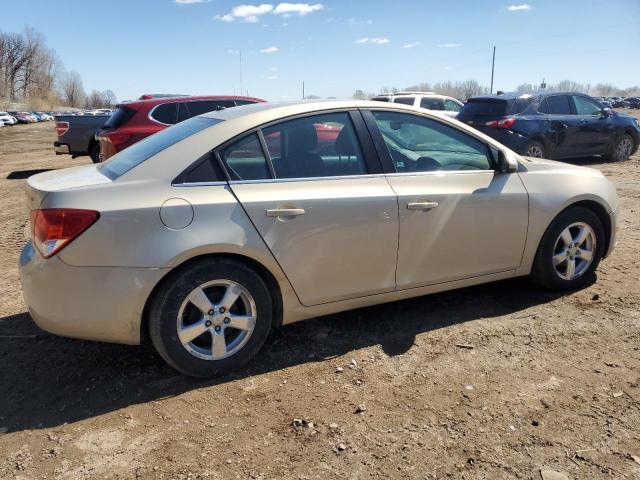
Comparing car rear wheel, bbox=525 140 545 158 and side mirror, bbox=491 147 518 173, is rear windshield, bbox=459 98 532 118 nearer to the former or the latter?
car rear wheel, bbox=525 140 545 158

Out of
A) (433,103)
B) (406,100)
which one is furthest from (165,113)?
(433,103)

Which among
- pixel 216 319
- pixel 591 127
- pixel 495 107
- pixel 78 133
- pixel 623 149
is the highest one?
pixel 495 107

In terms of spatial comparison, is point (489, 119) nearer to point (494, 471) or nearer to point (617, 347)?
point (617, 347)

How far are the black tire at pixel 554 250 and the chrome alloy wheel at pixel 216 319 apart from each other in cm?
235

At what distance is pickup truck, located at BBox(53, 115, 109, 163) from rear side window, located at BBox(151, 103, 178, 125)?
16.7 ft

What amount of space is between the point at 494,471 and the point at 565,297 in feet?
7.57

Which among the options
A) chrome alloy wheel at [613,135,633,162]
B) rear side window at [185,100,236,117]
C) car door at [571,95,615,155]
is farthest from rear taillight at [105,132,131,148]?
chrome alloy wheel at [613,135,633,162]

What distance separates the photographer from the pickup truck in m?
13.5

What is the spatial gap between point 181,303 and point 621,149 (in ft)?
41.4

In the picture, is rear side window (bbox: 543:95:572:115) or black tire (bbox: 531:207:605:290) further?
rear side window (bbox: 543:95:572:115)

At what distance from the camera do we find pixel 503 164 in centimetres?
383

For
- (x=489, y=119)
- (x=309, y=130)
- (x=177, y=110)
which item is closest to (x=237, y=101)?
(x=177, y=110)

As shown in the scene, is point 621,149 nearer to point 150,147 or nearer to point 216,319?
point 150,147

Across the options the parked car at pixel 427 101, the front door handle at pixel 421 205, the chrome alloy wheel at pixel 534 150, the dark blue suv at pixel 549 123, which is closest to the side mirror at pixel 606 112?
the dark blue suv at pixel 549 123
